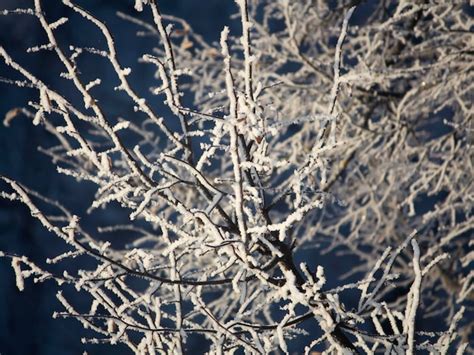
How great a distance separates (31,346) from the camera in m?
15.1

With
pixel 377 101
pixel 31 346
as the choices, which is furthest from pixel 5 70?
pixel 377 101

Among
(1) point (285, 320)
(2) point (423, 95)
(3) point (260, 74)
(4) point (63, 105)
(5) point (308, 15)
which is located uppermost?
(5) point (308, 15)

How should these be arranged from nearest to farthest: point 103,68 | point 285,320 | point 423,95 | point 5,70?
point 285,320 → point 423,95 → point 5,70 → point 103,68

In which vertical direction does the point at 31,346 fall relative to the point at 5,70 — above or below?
below

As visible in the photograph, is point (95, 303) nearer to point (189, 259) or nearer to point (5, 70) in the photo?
point (189, 259)

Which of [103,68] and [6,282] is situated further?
[103,68]

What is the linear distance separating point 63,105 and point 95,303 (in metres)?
0.86

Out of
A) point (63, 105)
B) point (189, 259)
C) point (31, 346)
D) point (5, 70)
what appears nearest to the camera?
point (63, 105)

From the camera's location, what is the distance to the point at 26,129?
51.5 feet

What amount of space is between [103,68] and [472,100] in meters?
14.6

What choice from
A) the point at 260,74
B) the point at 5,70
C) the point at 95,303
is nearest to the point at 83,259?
the point at 5,70

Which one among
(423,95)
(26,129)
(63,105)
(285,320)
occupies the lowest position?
(285,320)

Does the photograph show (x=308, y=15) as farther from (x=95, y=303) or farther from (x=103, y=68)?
(x=103, y=68)

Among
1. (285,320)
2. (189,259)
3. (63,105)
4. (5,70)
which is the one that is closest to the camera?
(63,105)
